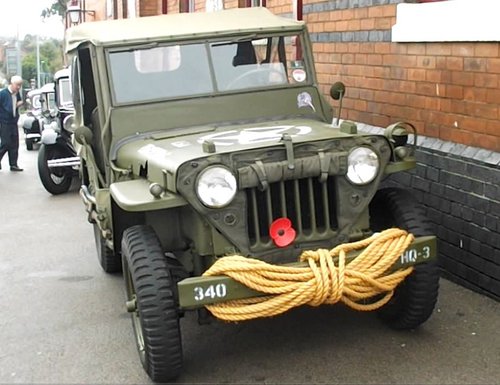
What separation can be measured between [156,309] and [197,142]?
4.21ft

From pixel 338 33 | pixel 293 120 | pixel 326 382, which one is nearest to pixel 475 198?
pixel 293 120

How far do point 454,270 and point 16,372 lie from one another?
3156 mm

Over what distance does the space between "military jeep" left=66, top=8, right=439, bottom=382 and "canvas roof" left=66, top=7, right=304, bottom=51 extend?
0.04 feet

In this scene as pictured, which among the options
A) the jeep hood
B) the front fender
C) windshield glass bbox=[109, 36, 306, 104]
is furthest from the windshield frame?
Answer: the front fender

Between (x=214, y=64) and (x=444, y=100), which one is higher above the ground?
(x=214, y=64)

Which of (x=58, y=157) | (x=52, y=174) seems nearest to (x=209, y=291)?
(x=52, y=174)

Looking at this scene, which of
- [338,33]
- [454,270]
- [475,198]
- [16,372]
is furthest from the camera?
[338,33]

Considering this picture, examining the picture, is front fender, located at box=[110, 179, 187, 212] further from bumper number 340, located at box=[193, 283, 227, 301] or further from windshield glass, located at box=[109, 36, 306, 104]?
windshield glass, located at box=[109, 36, 306, 104]

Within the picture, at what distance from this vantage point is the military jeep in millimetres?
4387

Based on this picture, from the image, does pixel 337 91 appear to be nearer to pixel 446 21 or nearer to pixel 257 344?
pixel 446 21

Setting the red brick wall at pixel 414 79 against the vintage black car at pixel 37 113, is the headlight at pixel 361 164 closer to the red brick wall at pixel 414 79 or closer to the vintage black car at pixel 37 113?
the red brick wall at pixel 414 79

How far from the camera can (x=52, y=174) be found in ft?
38.0

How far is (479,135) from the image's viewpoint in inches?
227

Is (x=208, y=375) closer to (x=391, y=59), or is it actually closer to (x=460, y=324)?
(x=460, y=324)
